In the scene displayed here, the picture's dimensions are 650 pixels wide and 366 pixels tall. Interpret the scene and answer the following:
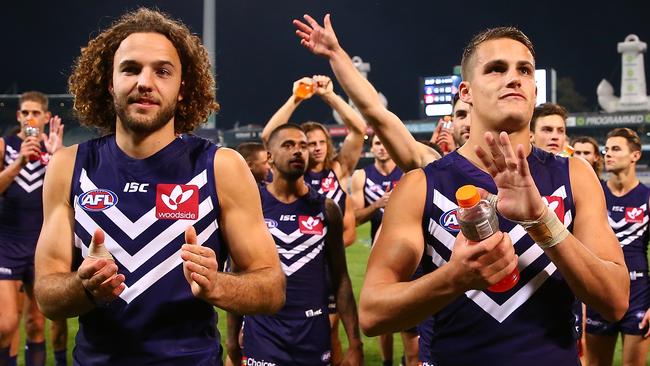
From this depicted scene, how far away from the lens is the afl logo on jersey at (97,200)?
3.05m

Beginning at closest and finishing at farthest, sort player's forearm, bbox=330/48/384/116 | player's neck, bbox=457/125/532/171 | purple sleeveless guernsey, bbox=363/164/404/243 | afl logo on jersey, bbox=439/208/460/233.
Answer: afl logo on jersey, bbox=439/208/460/233, player's neck, bbox=457/125/532/171, player's forearm, bbox=330/48/384/116, purple sleeveless guernsey, bbox=363/164/404/243

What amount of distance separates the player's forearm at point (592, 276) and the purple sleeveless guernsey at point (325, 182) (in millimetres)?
5801

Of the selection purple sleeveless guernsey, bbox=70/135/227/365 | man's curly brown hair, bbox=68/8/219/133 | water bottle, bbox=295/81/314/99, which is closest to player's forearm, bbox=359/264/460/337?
purple sleeveless guernsey, bbox=70/135/227/365

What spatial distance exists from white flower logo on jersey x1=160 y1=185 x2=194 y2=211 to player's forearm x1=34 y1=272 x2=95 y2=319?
0.43 metres

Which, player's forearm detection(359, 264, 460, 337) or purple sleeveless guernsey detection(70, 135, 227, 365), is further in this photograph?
purple sleeveless guernsey detection(70, 135, 227, 365)

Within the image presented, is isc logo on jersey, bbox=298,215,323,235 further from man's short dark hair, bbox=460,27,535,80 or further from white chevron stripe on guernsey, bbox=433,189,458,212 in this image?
white chevron stripe on guernsey, bbox=433,189,458,212

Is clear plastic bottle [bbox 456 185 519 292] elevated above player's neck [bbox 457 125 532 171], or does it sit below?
below

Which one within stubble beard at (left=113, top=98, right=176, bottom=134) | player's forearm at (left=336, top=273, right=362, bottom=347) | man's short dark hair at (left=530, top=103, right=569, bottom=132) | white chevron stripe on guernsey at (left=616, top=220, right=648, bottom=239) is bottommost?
player's forearm at (left=336, top=273, right=362, bottom=347)

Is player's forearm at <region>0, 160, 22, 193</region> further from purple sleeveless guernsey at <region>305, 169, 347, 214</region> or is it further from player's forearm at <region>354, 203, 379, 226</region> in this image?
player's forearm at <region>354, 203, 379, 226</region>

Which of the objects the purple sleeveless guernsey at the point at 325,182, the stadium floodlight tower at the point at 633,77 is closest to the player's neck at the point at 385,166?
the purple sleeveless guernsey at the point at 325,182

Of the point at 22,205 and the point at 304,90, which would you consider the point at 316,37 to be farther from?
the point at 22,205

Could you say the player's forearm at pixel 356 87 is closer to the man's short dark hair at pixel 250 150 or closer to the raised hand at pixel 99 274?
the raised hand at pixel 99 274

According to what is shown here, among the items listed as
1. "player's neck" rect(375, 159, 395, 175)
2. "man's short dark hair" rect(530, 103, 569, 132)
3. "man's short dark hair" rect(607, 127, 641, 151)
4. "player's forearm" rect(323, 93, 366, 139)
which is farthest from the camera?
"player's neck" rect(375, 159, 395, 175)

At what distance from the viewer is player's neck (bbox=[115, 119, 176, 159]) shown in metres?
3.18
